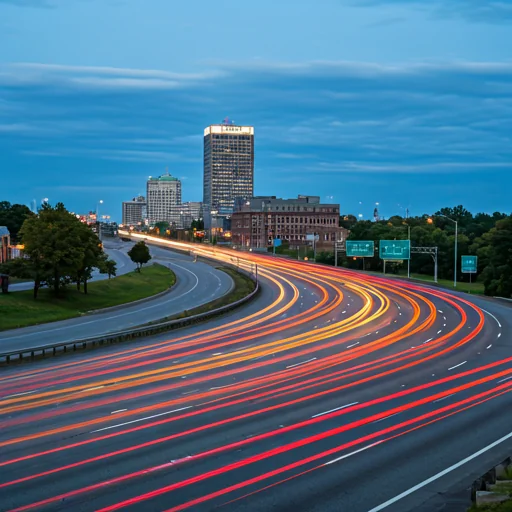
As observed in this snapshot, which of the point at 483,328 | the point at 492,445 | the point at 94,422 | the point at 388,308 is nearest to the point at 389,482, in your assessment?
the point at 492,445

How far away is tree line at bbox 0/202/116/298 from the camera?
60.2 m

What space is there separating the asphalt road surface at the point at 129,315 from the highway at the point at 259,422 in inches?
176

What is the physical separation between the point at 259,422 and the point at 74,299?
42726mm

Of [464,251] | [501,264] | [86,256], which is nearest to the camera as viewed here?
[86,256]

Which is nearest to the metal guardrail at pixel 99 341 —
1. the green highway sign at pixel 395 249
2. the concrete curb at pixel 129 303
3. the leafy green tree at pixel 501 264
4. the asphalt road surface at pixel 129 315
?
the asphalt road surface at pixel 129 315

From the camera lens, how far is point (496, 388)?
3172cm

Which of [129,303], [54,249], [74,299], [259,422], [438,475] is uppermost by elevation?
[54,249]

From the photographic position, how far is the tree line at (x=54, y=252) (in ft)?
198

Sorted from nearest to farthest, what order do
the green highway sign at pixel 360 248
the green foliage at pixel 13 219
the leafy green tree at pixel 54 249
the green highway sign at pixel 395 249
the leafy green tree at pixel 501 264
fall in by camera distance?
the leafy green tree at pixel 54 249, the leafy green tree at pixel 501 264, the green highway sign at pixel 395 249, the green highway sign at pixel 360 248, the green foliage at pixel 13 219

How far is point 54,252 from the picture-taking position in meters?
60.9

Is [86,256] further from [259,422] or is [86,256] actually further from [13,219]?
[13,219]

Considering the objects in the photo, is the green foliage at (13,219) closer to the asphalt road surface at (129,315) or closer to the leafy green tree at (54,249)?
the asphalt road surface at (129,315)

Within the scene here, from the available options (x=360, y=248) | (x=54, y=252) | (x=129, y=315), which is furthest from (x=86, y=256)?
(x=360, y=248)

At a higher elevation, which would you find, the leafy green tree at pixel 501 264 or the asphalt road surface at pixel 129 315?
the leafy green tree at pixel 501 264
